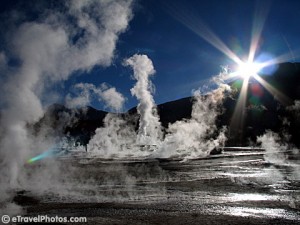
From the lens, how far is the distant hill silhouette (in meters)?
98.1

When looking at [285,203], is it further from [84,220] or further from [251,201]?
[84,220]

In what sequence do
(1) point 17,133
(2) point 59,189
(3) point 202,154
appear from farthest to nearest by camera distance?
(3) point 202,154 < (1) point 17,133 < (2) point 59,189

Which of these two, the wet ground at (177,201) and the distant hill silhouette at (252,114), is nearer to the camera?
the wet ground at (177,201)

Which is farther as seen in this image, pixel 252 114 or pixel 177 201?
pixel 252 114

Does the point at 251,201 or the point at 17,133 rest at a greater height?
the point at 17,133

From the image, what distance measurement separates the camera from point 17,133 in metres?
22.6

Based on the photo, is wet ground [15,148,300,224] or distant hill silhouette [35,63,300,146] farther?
distant hill silhouette [35,63,300,146]

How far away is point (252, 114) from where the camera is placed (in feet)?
401

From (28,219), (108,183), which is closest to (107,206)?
(28,219)

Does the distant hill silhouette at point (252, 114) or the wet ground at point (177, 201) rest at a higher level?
the distant hill silhouette at point (252, 114)

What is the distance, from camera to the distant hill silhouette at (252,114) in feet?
322

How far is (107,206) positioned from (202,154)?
34143mm

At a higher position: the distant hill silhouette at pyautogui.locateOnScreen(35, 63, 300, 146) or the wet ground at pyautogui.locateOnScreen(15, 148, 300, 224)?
the distant hill silhouette at pyautogui.locateOnScreen(35, 63, 300, 146)

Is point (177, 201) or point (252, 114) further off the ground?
point (252, 114)
